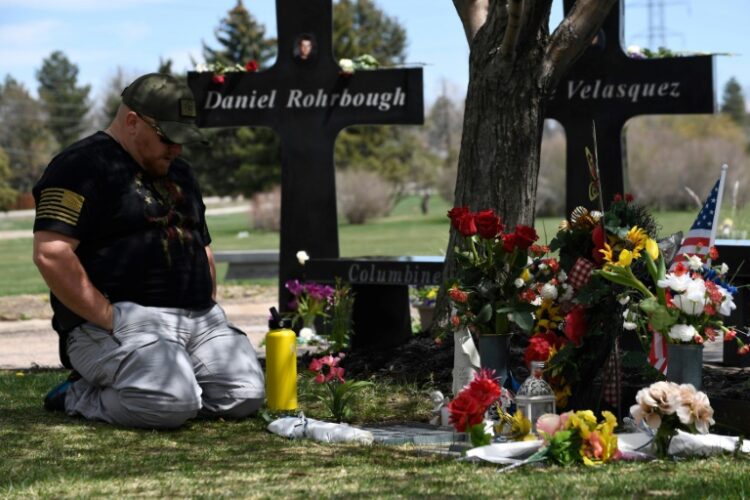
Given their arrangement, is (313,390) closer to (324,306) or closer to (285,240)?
(324,306)

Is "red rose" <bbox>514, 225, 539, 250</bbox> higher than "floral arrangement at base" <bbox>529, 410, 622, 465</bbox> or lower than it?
higher

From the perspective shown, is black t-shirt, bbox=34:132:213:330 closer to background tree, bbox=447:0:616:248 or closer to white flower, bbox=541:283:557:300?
white flower, bbox=541:283:557:300

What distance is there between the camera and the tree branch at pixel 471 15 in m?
8.27

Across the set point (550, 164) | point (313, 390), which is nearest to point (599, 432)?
point (313, 390)

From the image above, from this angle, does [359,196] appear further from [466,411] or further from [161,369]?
[466,411]

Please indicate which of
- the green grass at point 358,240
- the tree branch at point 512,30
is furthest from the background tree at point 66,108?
the tree branch at point 512,30

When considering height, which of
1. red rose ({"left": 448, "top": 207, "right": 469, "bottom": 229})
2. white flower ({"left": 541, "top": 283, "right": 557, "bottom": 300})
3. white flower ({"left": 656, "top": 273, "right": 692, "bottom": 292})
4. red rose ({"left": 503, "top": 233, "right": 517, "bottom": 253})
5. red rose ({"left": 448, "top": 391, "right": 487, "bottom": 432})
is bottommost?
red rose ({"left": 448, "top": 391, "right": 487, "bottom": 432})

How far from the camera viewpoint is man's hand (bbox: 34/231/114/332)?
588 cm

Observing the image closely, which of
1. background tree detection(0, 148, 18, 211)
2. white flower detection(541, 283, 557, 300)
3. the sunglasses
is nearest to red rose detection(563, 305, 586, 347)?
white flower detection(541, 283, 557, 300)

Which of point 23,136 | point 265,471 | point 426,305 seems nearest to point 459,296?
point 265,471

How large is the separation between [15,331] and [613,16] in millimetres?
6264

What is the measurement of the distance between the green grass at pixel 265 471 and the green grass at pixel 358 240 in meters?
9.94

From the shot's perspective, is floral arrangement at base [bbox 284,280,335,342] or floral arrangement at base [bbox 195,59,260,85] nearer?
floral arrangement at base [bbox 284,280,335,342]

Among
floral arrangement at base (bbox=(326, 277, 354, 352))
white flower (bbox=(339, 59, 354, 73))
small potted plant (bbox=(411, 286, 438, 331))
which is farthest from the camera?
white flower (bbox=(339, 59, 354, 73))
